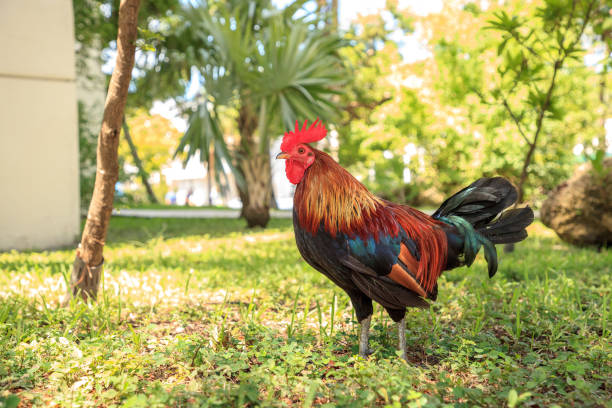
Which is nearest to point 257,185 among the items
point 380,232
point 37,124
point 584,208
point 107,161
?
point 37,124

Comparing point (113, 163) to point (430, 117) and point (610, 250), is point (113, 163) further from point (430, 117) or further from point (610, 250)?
point (430, 117)

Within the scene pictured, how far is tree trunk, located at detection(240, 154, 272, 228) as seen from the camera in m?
10.1

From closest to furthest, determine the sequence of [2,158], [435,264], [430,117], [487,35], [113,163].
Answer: [435,264]
[113,163]
[2,158]
[487,35]
[430,117]

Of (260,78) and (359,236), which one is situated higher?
(260,78)

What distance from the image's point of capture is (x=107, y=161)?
3.30m

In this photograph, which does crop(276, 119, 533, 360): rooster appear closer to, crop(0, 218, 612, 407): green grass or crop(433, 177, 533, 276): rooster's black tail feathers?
crop(433, 177, 533, 276): rooster's black tail feathers

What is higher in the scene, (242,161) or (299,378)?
(242,161)

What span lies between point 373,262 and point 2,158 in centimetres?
700

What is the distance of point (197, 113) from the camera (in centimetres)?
856

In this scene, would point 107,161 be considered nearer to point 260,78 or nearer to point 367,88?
point 260,78

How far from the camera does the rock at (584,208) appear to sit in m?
6.02

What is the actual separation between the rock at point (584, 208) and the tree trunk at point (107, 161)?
6144mm

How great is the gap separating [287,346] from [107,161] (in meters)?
2.08

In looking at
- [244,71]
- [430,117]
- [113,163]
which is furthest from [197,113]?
[430,117]
